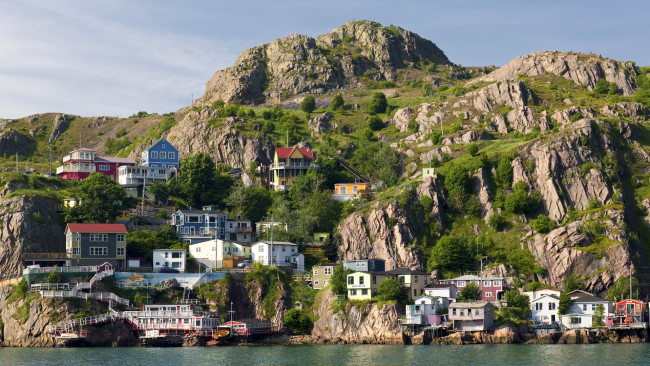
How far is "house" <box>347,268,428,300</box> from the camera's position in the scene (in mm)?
114688

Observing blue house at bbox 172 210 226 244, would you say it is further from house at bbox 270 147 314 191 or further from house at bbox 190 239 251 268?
house at bbox 270 147 314 191

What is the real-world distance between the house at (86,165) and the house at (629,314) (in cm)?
9171

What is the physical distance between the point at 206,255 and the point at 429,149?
2034 inches

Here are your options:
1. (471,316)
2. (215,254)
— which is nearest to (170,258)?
(215,254)

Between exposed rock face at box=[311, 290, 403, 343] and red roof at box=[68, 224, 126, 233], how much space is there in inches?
1245

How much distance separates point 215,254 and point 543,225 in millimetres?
49344

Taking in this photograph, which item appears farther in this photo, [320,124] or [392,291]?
[320,124]

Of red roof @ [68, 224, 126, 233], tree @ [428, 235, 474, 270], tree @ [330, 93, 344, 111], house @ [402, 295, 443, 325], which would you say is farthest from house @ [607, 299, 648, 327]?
tree @ [330, 93, 344, 111]

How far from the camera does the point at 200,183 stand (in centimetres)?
14950

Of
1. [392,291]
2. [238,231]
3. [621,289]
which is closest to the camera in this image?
[392,291]

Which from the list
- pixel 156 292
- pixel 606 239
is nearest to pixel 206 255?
pixel 156 292

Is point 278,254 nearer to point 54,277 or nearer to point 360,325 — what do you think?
point 360,325

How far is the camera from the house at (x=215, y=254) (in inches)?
4943

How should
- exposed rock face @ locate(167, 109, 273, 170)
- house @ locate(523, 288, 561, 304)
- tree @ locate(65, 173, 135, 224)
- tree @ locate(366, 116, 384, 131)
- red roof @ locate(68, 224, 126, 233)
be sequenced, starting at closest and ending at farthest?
house @ locate(523, 288, 561, 304), red roof @ locate(68, 224, 126, 233), tree @ locate(65, 173, 135, 224), exposed rock face @ locate(167, 109, 273, 170), tree @ locate(366, 116, 384, 131)
